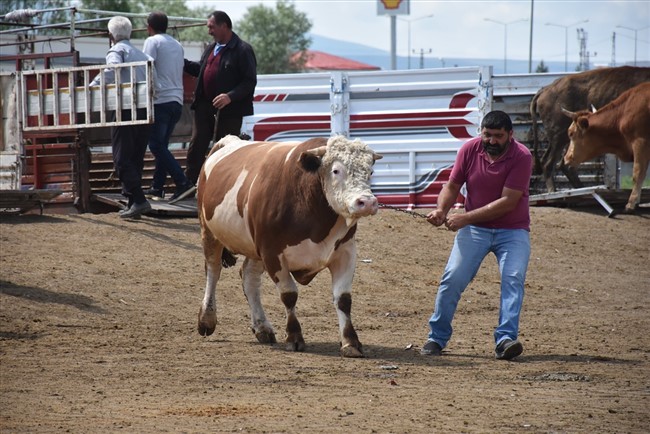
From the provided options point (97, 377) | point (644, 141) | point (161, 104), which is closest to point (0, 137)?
point (161, 104)

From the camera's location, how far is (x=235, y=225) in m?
10.5

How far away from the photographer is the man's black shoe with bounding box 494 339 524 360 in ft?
31.1

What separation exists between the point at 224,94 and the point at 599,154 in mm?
7601

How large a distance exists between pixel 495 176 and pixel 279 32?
78.1 meters

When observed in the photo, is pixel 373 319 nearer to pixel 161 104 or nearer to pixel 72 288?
pixel 72 288

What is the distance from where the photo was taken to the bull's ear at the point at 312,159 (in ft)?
31.9

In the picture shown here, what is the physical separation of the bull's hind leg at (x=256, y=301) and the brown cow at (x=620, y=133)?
895 cm

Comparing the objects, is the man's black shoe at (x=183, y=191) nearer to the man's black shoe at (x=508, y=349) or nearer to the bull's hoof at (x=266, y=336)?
the bull's hoof at (x=266, y=336)

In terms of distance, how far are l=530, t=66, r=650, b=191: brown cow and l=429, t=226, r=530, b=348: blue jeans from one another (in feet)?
31.5

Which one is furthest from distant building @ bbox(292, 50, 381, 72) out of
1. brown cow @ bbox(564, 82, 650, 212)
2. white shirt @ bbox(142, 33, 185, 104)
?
white shirt @ bbox(142, 33, 185, 104)

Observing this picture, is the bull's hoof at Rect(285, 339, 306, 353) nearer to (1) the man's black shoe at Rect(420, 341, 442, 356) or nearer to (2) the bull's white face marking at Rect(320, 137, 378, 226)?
(1) the man's black shoe at Rect(420, 341, 442, 356)

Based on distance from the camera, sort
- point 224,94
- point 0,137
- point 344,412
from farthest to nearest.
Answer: point 0,137
point 224,94
point 344,412

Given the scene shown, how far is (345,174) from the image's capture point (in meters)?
9.54

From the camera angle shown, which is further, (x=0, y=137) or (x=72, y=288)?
(x=0, y=137)
